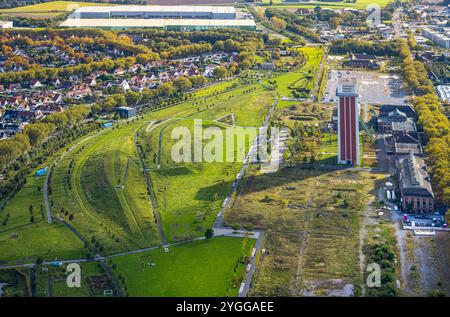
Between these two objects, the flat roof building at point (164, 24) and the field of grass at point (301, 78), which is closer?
the field of grass at point (301, 78)

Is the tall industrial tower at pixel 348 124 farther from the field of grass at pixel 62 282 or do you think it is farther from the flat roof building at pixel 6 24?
the flat roof building at pixel 6 24

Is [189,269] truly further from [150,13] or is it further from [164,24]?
[150,13]

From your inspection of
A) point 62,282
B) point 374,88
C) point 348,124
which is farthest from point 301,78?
point 62,282

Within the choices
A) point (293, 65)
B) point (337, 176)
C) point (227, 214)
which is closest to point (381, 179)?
point (337, 176)

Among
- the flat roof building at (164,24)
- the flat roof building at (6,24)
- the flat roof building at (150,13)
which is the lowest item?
the flat roof building at (6,24)

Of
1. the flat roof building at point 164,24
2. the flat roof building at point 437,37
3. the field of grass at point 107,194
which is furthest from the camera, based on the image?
the flat roof building at point 164,24

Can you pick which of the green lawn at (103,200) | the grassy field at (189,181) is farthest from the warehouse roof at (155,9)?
the green lawn at (103,200)
